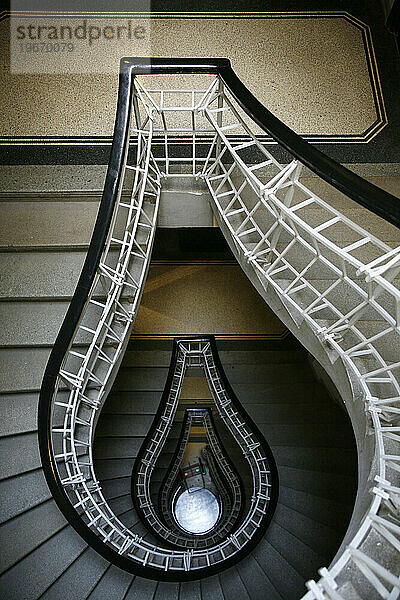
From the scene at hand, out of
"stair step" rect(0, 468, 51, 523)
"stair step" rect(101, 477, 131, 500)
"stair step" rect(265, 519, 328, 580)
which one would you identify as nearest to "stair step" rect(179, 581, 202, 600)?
"stair step" rect(0, 468, 51, 523)

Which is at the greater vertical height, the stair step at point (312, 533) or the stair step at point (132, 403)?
the stair step at point (132, 403)

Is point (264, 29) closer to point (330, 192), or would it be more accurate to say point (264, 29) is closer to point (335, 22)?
point (335, 22)

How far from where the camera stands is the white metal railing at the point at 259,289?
1808mm

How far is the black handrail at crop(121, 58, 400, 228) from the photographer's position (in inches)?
58.7

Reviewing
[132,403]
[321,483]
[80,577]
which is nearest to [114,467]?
[132,403]

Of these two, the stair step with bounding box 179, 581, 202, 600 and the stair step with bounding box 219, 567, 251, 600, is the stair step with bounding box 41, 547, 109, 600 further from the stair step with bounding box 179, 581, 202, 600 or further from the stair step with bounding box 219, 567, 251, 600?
the stair step with bounding box 219, 567, 251, 600

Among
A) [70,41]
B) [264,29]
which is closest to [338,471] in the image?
[264,29]

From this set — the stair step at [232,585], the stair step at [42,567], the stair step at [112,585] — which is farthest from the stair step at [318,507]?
the stair step at [42,567]

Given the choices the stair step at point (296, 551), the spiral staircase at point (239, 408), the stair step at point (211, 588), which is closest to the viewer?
the spiral staircase at point (239, 408)

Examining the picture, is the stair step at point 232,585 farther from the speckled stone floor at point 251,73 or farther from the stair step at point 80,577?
the speckled stone floor at point 251,73

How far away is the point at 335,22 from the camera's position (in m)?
4.18

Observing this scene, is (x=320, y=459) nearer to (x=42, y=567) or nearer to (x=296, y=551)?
(x=296, y=551)

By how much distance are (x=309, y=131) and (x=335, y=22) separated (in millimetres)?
1349

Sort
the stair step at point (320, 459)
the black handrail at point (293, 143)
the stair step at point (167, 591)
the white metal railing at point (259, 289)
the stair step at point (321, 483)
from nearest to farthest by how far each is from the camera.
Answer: the black handrail at point (293, 143)
the white metal railing at point (259, 289)
the stair step at point (167, 591)
the stair step at point (321, 483)
the stair step at point (320, 459)
